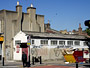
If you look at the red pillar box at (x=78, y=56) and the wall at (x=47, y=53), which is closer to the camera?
the red pillar box at (x=78, y=56)

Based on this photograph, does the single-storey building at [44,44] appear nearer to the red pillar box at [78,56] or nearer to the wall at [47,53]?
the wall at [47,53]

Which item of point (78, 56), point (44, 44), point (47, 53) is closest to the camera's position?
point (78, 56)

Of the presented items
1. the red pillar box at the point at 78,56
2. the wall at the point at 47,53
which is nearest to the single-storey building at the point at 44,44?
the wall at the point at 47,53

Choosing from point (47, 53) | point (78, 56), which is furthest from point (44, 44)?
point (78, 56)

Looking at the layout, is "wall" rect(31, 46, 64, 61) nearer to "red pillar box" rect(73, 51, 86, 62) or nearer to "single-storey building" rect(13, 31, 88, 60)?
"single-storey building" rect(13, 31, 88, 60)

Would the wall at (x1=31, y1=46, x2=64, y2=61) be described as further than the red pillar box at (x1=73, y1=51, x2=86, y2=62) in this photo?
Yes

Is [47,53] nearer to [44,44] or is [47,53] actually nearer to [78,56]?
[44,44]

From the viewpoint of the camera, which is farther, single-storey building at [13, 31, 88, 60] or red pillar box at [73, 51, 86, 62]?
single-storey building at [13, 31, 88, 60]

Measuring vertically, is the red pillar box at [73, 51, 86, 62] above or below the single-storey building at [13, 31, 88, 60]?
below

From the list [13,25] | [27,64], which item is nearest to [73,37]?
[13,25]

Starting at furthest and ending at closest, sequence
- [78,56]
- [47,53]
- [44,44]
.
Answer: [47,53] < [44,44] < [78,56]

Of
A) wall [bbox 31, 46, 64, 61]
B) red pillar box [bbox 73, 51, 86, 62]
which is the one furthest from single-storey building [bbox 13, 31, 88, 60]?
red pillar box [bbox 73, 51, 86, 62]

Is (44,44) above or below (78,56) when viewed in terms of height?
above

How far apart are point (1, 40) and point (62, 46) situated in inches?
398
